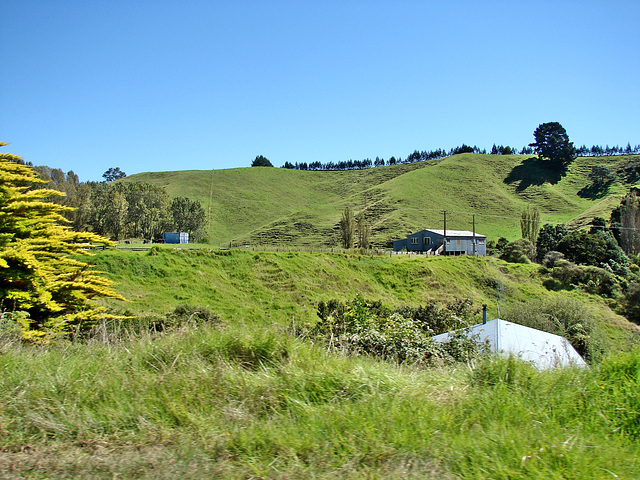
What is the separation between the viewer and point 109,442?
3.12 m

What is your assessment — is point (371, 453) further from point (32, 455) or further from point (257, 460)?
point (32, 455)

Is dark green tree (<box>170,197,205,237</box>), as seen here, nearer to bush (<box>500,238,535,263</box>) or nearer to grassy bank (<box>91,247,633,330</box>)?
grassy bank (<box>91,247,633,330</box>)

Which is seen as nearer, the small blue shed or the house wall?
the house wall

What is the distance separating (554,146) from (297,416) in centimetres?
14954

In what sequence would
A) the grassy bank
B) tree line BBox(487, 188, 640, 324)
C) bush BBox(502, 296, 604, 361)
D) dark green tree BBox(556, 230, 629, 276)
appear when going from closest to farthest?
bush BBox(502, 296, 604, 361) < the grassy bank < tree line BBox(487, 188, 640, 324) < dark green tree BBox(556, 230, 629, 276)

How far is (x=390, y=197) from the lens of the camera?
105688mm

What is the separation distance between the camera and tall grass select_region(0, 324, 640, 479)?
2.80 m

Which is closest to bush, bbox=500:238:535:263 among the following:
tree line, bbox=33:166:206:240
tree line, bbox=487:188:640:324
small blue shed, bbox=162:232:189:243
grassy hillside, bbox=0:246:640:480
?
tree line, bbox=487:188:640:324

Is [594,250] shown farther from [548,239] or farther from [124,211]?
[124,211]

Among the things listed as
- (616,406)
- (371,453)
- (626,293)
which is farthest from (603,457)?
(626,293)

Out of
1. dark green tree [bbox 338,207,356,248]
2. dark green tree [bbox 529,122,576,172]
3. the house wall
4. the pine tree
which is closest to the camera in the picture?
the pine tree

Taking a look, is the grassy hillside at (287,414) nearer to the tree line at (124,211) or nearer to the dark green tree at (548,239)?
the tree line at (124,211)

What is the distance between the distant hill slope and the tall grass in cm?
7263

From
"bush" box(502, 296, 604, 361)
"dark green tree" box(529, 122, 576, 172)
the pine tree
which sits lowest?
"bush" box(502, 296, 604, 361)
